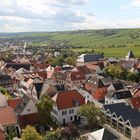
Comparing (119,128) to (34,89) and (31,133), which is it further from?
(34,89)

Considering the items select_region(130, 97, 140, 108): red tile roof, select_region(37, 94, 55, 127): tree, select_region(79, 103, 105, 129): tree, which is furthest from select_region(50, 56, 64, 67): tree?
select_region(79, 103, 105, 129): tree

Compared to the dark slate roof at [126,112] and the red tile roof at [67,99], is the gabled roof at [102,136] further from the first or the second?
the red tile roof at [67,99]

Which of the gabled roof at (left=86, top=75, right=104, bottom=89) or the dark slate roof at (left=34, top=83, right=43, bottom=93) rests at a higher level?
the dark slate roof at (left=34, top=83, right=43, bottom=93)

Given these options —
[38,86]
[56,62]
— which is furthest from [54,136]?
[56,62]

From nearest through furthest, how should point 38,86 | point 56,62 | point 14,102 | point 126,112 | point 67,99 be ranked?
1. point 126,112
2. point 67,99
3. point 14,102
4. point 38,86
5. point 56,62

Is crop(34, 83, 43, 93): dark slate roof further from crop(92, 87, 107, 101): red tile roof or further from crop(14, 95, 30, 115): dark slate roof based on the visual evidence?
crop(92, 87, 107, 101): red tile roof

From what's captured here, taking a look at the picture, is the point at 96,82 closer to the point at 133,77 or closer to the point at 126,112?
the point at 133,77
